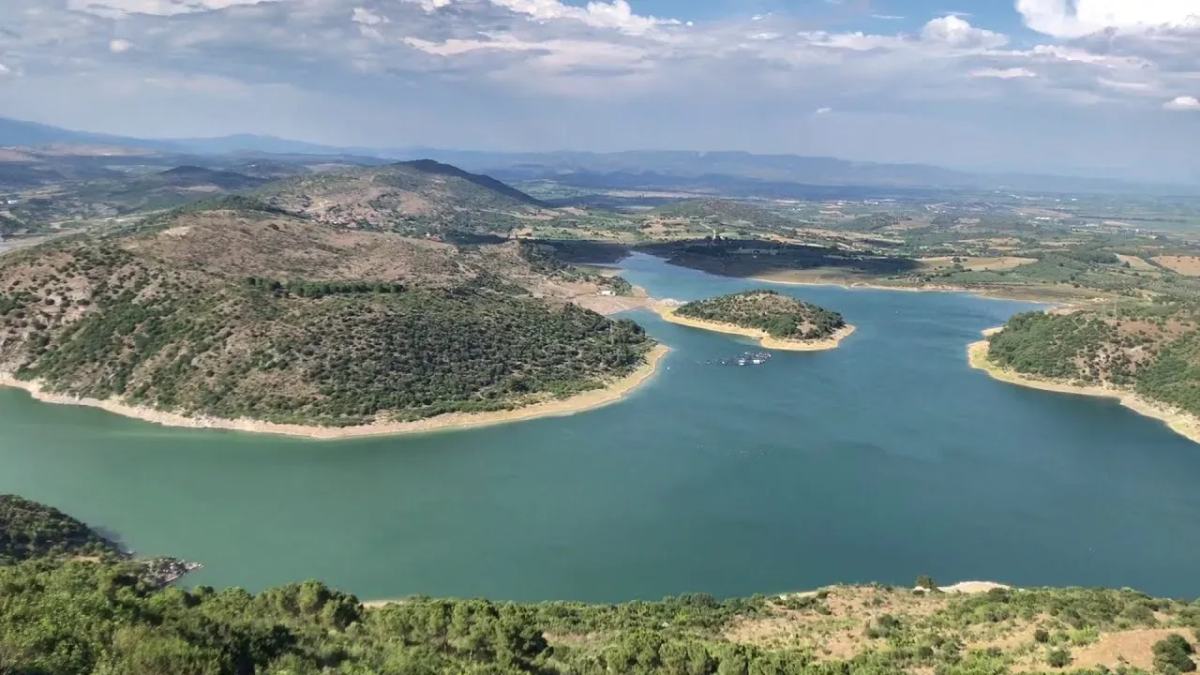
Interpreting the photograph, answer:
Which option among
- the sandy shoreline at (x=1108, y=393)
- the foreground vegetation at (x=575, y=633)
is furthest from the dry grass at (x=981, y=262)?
the foreground vegetation at (x=575, y=633)

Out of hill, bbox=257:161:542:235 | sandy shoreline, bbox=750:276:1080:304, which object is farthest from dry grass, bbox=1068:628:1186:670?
hill, bbox=257:161:542:235

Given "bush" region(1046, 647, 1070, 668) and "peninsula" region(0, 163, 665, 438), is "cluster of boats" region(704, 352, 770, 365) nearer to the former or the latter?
"peninsula" region(0, 163, 665, 438)

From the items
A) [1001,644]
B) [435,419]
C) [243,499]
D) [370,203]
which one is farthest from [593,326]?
[370,203]

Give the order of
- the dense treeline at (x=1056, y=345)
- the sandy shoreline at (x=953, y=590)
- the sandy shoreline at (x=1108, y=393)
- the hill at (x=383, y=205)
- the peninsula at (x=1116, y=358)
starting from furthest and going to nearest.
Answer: the hill at (x=383, y=205)
the dense treeline at (x=1056, y=345)
the peninsula at (x=1116, y=358)
the sandy shoreline at (x=1108, y=393)
the sandy shoreline at (x=953, y=590)

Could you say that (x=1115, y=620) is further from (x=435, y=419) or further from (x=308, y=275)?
(x=308, y=275)

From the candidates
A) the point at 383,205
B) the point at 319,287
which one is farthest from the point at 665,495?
the point at 383,205

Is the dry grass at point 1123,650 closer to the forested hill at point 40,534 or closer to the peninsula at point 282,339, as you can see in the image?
the forested hill at point 40,534

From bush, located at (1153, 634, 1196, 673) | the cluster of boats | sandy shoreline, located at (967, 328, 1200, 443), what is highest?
bush, located at (1153, 634, 1196, 673)
